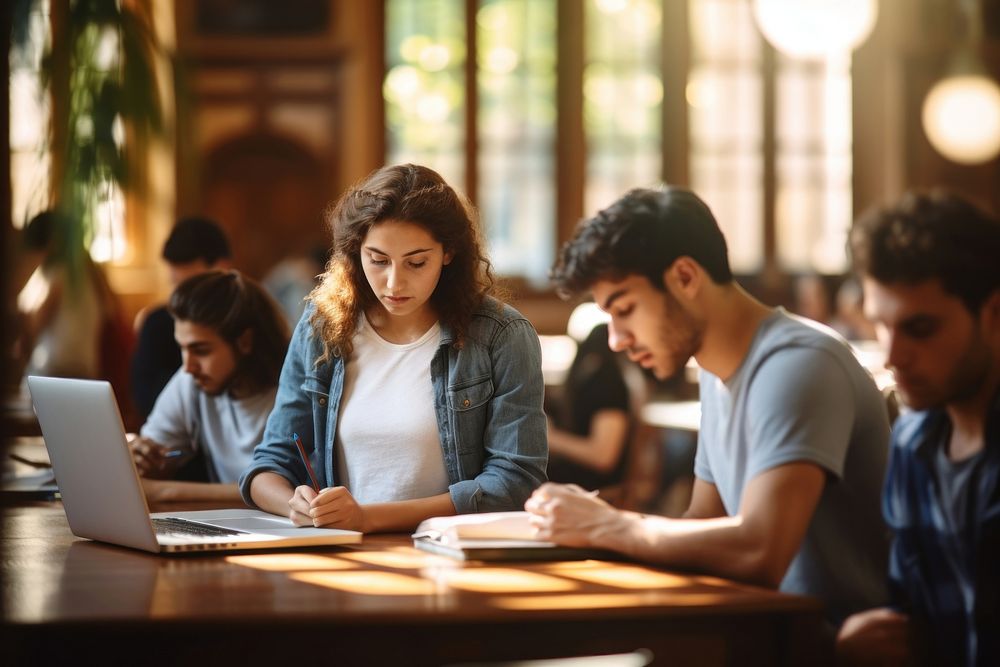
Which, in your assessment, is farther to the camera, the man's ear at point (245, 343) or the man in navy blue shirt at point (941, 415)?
the man's ear at point (245, 343)

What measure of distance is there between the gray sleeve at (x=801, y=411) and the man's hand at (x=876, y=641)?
0.70ft

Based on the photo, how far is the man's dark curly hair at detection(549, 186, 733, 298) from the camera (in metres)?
1.96

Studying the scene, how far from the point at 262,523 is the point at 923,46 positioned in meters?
9.59

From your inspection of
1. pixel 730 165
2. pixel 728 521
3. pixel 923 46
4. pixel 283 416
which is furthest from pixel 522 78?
pixel 728 521

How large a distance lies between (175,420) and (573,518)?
1.33 metres

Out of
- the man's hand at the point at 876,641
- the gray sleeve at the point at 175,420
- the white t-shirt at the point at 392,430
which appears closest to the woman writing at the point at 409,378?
the white t-shirt at the point at 392,430

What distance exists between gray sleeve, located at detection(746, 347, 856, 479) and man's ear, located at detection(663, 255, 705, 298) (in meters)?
0.17

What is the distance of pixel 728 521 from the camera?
180cm

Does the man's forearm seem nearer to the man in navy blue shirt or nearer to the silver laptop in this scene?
the man in navy blue shirt

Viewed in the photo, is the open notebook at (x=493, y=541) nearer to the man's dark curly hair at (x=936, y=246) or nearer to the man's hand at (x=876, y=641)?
the man's hand at (x=876, y=641)

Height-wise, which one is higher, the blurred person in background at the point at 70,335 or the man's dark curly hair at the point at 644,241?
the man's dark curly hair at the point at 644,241

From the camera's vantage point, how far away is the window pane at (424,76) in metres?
10.2

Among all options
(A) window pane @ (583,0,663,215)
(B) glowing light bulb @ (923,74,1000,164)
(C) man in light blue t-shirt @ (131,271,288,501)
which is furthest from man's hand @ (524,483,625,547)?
(A) window pane @ (583,0,663,215)

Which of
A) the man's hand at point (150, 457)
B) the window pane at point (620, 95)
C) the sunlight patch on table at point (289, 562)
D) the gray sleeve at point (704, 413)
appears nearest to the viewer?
the sunlight patch on table at point (289, 562)
